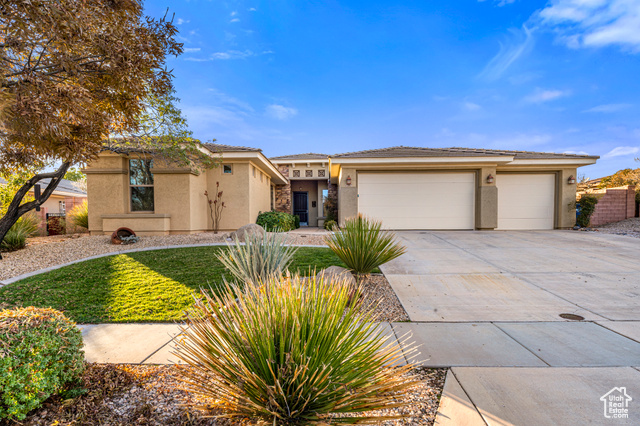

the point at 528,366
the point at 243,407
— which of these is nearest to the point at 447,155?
the point at 528,366

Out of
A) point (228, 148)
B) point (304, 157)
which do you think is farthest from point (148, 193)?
point (304, 157)

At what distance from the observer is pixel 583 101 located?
14.0m

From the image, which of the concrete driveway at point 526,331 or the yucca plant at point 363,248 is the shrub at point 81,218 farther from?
the concrete driveway at point 526,331

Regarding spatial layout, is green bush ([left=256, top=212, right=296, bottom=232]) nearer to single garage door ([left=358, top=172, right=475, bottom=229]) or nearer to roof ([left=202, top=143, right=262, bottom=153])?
roof ([left=202, top=143, right=262, bottom=153])

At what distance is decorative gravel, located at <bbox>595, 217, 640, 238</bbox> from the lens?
33.0ft

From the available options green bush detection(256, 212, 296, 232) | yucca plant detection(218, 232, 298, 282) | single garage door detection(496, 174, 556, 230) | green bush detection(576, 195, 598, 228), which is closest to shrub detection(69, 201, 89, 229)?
green bush detection(256, 212, 296, 232)

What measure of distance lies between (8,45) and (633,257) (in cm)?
A: 1108

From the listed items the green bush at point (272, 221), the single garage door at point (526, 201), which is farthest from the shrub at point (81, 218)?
the single garage door at point (526, 201)

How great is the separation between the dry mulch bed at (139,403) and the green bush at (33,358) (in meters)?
0.13

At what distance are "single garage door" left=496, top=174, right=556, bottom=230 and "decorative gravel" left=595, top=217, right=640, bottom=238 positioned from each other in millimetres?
1797

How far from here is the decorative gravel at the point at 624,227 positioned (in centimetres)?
1006

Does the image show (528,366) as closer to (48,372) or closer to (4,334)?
(48,372)

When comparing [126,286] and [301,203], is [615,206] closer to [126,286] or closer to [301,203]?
[301,203]

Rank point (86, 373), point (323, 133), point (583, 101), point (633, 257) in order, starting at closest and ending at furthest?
point (86, 373) → point (633, 257) → point (583, 101) → point (323, 133)
